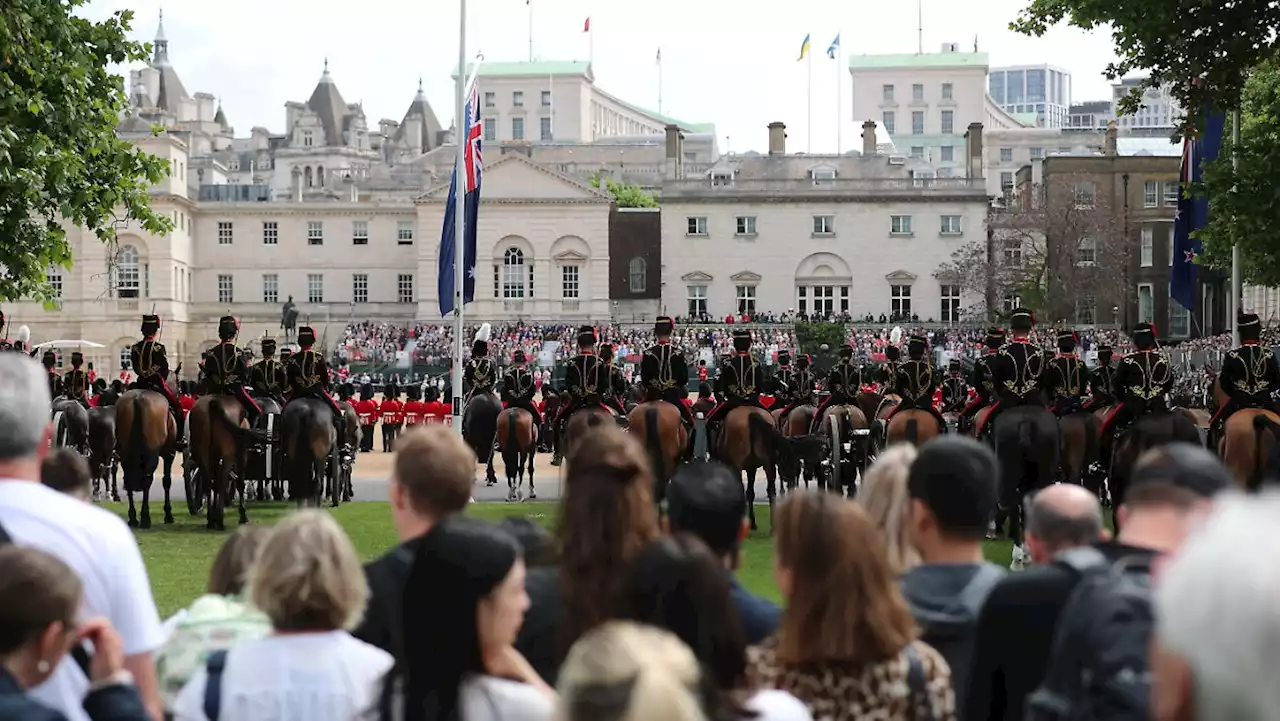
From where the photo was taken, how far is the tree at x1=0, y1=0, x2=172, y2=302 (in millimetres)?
23078

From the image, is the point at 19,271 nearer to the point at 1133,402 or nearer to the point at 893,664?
the point at 1133,402

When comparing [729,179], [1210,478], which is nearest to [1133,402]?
[1210,478]

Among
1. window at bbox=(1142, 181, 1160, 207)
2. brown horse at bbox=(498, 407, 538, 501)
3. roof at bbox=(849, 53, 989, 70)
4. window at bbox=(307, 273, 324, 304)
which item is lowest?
brown horse at bbox=(498, 407, 538, 501)

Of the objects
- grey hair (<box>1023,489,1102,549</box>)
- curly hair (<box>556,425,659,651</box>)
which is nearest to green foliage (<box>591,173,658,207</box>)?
curly hair (<box>556,425,659,651</box>)

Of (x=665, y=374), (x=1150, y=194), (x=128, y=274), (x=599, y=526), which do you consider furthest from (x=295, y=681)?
(x=128, y=274)

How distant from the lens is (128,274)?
9744cm

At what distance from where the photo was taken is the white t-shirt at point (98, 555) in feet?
19.4

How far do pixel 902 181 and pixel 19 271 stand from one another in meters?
70.8

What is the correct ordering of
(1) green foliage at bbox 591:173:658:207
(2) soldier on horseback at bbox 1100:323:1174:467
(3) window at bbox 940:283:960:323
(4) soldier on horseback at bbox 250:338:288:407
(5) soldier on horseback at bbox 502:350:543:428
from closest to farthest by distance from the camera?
(2) soldier on horseback at bbox 1100:323:1174:467 → (4) soldier on horseback at bbox 250:338:288:407 → (5) soldier on horseback at bbox 502:350:543:428 → (3) window at bbox 940:283:960:323 → (1) green foliage at bbox 591:173:658:207

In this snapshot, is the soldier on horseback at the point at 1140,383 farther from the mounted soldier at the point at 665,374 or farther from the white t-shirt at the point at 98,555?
the white t-shirt at the point at 98,555

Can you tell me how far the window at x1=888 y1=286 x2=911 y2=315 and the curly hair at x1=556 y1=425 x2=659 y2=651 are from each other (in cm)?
8589

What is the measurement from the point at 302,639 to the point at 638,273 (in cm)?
8911

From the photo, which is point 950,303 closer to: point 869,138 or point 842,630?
point 869,138

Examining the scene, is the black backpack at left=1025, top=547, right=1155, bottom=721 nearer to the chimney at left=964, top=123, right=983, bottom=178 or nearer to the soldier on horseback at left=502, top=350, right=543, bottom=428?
the soldier on horseback at left=502, top=350, right=543, bottom=428
